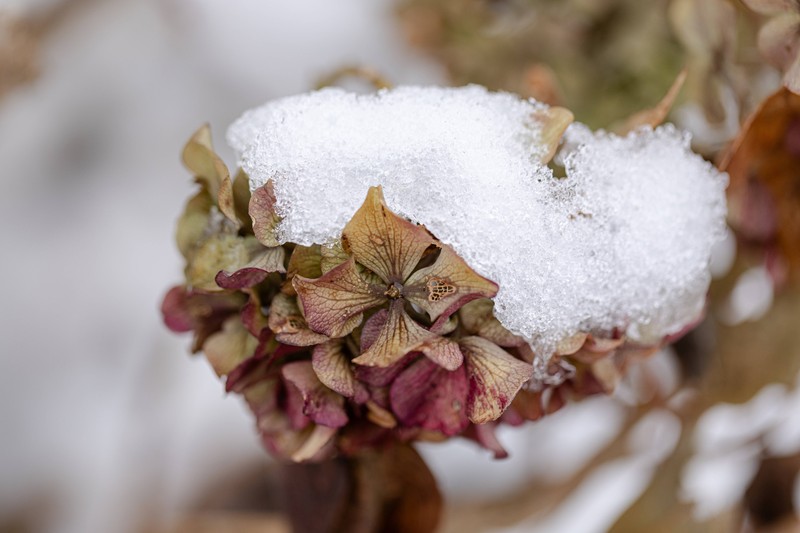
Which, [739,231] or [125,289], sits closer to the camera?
[739,231]

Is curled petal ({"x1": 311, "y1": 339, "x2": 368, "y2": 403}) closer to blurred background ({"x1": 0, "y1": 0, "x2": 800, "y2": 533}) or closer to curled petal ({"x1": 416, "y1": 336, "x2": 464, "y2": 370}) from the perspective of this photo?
curled petal ({"x1": 416, "y1": 336, "x2": 464, "y2": 370})

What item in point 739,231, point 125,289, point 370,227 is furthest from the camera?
point 125,289

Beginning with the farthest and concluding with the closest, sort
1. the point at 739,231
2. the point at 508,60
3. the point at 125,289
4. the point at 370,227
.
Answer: the point at 125,289, the point at 508,60, the point at 739,231, the point at 370,227

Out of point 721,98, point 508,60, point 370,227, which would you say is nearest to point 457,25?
point 508,60

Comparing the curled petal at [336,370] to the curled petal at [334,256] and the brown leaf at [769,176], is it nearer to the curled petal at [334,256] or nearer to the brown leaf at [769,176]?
the curled petal at [334,256]

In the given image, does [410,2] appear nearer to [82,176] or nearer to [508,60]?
[508,60]

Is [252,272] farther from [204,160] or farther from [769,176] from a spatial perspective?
[769,176]
